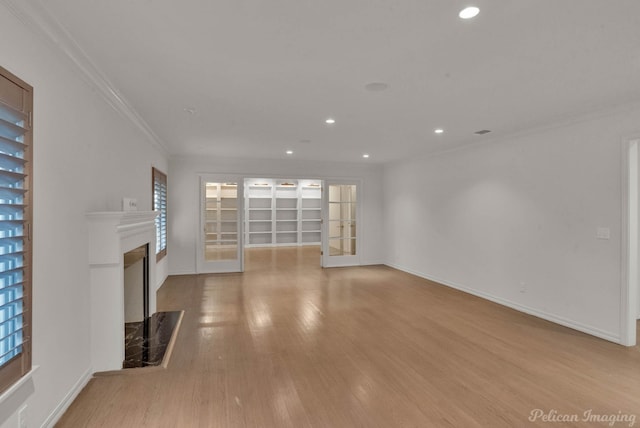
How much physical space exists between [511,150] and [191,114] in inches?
167

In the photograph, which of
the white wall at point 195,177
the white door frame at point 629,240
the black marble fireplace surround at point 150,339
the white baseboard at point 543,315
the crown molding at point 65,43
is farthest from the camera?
the white wall at point 195,177

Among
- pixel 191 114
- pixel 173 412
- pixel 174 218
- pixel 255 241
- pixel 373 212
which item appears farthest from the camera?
pixel 255 241

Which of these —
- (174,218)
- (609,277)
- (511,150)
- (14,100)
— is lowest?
(609,277)

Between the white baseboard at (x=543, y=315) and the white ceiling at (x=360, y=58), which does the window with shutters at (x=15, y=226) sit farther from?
the white baseboard at (x=543, y=315)

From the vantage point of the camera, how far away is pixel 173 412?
2.30 m

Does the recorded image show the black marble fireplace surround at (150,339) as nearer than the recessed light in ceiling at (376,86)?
No

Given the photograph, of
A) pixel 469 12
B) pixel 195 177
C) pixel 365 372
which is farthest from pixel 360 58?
pixel 195 177

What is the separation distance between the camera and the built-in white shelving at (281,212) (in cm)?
1213

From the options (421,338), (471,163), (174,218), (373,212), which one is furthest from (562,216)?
(174,218)

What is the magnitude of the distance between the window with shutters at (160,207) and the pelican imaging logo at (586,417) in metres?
5.15

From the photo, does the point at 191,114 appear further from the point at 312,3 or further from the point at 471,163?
the point at 471,163

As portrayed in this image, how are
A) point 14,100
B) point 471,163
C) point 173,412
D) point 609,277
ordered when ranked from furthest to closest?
point 471,163 < point 609,277 < point 173,412 < point 14,100

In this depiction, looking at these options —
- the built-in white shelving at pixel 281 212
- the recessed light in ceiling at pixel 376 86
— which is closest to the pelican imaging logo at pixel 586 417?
the recessed light in ceiling at pixel 376 86

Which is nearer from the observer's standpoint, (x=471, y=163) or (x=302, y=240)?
(x=471, y=163)
